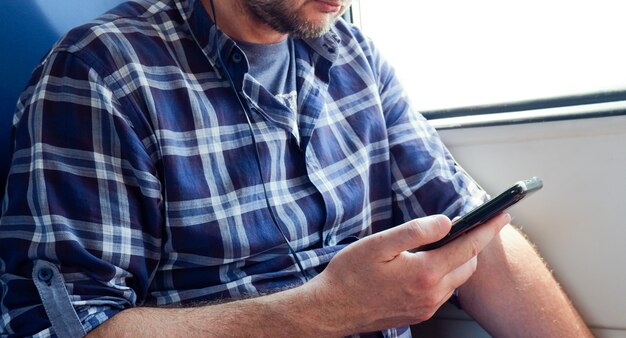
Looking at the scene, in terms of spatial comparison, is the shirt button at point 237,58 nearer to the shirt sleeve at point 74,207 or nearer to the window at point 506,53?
the shirt sleeve at point 74,207

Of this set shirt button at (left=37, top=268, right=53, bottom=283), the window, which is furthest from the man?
the window

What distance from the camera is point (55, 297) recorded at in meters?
0.66

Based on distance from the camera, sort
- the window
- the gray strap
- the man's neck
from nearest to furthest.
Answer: the gray strap
the man's neck
the window

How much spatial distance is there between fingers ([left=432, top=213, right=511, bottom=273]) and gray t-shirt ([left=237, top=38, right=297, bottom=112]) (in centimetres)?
31

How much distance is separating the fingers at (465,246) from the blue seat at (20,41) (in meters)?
0.57

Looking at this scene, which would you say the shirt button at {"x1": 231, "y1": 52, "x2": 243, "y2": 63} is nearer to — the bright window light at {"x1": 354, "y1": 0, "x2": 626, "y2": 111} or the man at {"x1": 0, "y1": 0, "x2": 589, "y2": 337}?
the man at {"x1": 0, "y1": 0, "x2": 589, "y2": 337}

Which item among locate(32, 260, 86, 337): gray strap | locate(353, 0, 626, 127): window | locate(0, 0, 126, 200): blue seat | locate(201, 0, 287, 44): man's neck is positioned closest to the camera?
locate(32, 260, 86, 337): gray strap

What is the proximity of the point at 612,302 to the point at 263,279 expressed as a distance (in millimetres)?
581

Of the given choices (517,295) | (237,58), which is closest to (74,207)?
(237,58)

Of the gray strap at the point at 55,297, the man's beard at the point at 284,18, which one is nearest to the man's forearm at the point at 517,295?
the man's beard at the point at 284,18

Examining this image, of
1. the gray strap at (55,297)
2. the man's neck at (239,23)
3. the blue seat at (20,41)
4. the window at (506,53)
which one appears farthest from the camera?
the window at (506,53)

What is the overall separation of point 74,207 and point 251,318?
0.25 m

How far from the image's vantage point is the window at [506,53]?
3.35 feet

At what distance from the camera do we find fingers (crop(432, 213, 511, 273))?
74 centimetres
